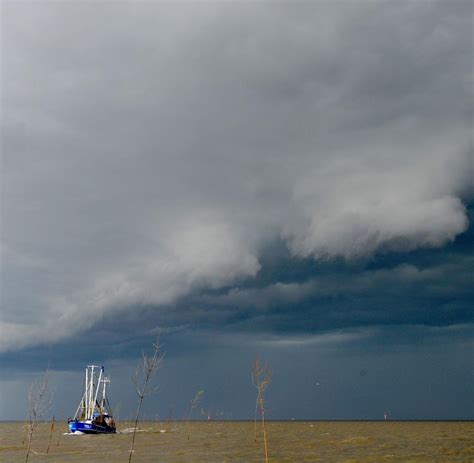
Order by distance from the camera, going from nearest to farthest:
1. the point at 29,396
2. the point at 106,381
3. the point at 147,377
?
1. the point at 147,377
2. the point at 29,396
3. the point at 106,381

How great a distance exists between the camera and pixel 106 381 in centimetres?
13112

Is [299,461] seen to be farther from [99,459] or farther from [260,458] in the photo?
[99,459]

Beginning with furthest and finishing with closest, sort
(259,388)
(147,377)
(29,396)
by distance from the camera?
(29,396)
(259,388)
(147,377)

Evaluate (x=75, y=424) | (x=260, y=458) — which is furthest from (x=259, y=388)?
(x=75, y=424)

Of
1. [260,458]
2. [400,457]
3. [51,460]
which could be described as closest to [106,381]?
[51,460]

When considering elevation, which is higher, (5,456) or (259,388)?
(259,388)

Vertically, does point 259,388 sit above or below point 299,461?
above

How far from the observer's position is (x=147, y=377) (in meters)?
39.1

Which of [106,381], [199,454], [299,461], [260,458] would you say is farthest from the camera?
[106,381]

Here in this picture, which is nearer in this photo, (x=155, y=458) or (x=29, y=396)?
(x=29, y=396)

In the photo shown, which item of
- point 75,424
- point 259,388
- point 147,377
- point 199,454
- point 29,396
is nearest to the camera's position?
point 147,377

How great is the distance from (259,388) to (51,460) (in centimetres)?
3793

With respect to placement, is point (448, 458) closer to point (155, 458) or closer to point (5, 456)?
point (155, 458)

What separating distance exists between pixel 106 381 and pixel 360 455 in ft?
268
